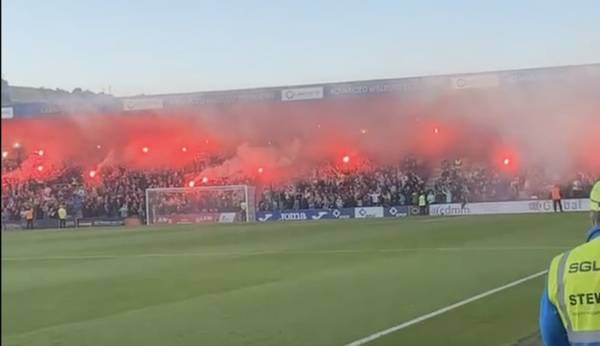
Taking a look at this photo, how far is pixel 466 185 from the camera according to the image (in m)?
40.7

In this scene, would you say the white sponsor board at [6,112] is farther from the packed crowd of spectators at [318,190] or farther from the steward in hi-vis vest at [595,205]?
the packed crowd of spectators at [318,190]

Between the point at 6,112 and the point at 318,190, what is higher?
the point at 6,112

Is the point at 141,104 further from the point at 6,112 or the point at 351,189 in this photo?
the point at 6,112

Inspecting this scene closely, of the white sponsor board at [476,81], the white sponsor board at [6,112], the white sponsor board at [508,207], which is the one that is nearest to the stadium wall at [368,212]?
the white sponsor board at [508,207]

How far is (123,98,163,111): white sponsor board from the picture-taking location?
4466 cm

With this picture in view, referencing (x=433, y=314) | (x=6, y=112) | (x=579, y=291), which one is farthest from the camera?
(x=433, y=314)

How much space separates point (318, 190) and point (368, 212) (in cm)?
301

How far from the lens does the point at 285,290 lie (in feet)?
42.8

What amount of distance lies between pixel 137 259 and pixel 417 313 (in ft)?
35.8

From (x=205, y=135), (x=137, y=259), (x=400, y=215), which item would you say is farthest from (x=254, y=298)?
(x=205, y=135)

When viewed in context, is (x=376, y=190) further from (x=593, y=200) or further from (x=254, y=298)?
(x=593, y=200)

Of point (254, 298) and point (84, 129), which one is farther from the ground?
point (84, 129)

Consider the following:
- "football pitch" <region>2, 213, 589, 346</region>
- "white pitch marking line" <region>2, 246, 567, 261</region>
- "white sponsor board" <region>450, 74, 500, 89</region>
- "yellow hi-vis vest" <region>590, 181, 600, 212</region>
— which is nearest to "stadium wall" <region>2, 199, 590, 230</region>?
"white sponsor board" <region>450, 74, 500, 89</region>

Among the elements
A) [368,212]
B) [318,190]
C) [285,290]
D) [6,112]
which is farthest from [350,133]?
[6,112]
